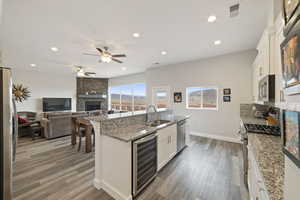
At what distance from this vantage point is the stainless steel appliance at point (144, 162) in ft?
5.63

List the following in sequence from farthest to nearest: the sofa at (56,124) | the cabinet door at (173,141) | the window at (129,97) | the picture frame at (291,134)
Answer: the window at (129,97)
the sofa at (56,124)
the cabinet door at (173,141)
the picture frame at (291,134)

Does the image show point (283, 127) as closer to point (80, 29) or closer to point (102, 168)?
point (102, 168)

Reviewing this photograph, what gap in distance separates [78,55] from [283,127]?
5.23 metres

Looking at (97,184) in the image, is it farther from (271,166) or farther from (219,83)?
(219,83)

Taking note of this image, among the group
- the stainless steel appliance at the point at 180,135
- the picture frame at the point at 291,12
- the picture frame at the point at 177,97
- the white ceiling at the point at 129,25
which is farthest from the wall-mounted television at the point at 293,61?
the picture frame at the point at 177,97

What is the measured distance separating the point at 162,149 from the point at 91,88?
784cm

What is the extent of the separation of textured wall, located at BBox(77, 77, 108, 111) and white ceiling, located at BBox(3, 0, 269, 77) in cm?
445

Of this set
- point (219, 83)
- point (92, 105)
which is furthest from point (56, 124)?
point (219, 83)

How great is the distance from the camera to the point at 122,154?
1.68 metres

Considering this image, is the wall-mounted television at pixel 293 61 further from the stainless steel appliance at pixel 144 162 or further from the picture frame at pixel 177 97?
the picture frame at pixel 177 97

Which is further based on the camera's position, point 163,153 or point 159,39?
point 159,39

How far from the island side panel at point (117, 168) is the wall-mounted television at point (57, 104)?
716cm

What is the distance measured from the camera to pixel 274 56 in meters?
1.74

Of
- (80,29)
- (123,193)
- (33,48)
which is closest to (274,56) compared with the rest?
(123,193)
